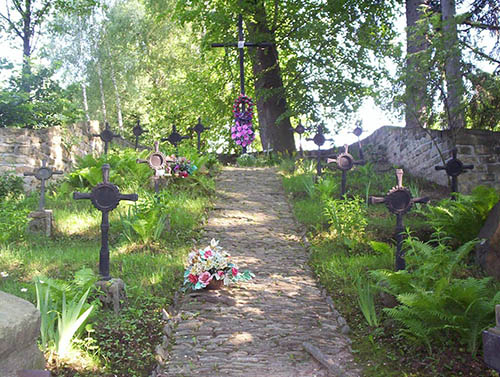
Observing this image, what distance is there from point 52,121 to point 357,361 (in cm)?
1098

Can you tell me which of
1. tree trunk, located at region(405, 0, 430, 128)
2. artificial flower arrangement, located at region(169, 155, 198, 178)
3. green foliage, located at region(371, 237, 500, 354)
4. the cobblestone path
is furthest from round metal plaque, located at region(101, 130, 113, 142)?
green foliage, located at region(371, 237, 500, 354)

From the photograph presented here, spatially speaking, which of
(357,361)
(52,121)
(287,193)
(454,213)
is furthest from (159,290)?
(52,121)

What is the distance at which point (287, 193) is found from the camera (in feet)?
33.4

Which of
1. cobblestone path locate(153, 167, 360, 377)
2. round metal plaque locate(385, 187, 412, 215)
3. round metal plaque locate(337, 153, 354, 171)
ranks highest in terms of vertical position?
round metal plaque locate(337, 153, 354, 171)

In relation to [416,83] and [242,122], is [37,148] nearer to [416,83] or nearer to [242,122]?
[242,122]

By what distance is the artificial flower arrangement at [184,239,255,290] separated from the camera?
5705mm

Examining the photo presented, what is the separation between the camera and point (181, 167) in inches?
397

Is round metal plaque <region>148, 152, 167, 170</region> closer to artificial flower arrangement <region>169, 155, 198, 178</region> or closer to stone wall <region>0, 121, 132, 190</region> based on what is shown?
artificial flower arrangement <region>169, 155, 198, 178</region>

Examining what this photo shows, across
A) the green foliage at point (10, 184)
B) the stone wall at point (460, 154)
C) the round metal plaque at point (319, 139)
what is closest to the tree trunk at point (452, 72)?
the stone wall at point (460, 154)

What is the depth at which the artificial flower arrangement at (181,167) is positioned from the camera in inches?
391

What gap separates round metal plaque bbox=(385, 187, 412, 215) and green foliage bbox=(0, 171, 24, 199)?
7.84 meters

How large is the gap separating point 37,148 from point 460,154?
8954 millimetres

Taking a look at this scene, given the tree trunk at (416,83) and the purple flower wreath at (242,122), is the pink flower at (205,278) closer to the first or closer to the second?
the tree trunk at (416,83)

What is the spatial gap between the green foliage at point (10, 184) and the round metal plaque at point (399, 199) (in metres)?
7.84
